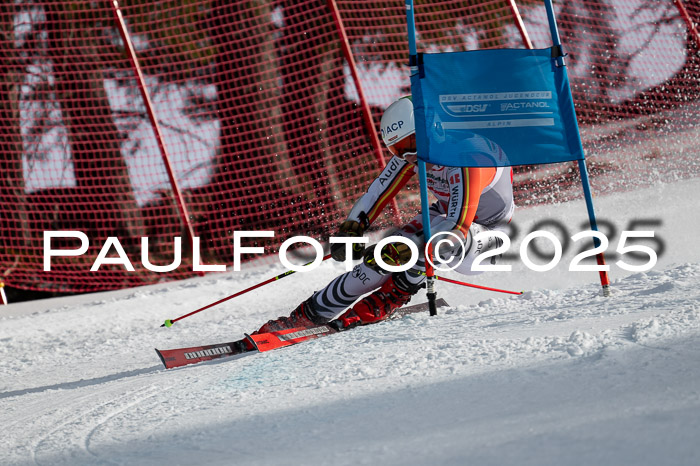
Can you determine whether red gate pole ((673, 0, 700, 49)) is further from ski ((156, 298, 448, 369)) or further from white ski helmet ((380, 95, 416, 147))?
ski ((156, 298, 448, 369))

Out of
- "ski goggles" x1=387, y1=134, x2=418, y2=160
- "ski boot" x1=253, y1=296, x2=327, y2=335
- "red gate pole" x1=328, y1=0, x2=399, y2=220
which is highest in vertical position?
"red gate pole" x1=328, y1=0, x2=399, y2=220

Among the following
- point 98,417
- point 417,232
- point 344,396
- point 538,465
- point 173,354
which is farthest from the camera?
point 417,232

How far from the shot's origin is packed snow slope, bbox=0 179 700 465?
185 centimetres

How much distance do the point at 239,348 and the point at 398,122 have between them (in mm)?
1391

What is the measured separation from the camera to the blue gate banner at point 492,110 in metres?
3.42

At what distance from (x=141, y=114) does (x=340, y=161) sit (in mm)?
2211

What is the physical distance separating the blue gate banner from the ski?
3.46 ft

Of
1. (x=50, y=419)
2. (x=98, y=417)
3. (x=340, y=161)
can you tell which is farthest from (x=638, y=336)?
(x=340, y=161)

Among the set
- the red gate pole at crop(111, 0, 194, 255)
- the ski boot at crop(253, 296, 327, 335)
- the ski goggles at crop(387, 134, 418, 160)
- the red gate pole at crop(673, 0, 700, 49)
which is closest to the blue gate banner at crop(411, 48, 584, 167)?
the ski goggles at crop(387, 134, 418, 160)

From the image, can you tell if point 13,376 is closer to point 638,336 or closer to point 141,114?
point 638,336

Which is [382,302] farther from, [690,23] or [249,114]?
[690,23]

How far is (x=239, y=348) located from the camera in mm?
3580

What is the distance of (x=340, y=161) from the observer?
25.4 ft

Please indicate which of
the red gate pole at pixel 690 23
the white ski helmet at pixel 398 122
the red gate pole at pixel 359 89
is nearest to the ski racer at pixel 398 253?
the white ski helmet at pixel 398 122
